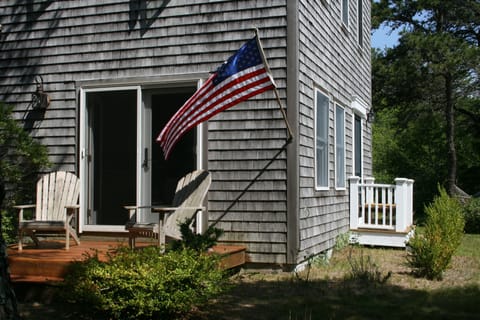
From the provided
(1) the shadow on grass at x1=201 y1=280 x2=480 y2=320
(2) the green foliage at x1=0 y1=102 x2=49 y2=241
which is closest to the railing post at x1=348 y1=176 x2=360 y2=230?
(1) the shadow on grass at x1=201 y1=280 x2=480 y2=320

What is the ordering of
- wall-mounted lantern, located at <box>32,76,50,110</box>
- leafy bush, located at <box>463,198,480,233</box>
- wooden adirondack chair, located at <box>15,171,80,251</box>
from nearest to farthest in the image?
wooden adirondack chair, located at <box>15,171,80,251</box>, wall-mounted lantern, located at <box>32,76,50,110</box>, leafy bush, located at <box>463,198,480,233</box>

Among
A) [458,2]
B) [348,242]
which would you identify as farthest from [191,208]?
[458,2]

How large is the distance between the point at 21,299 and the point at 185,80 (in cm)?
327

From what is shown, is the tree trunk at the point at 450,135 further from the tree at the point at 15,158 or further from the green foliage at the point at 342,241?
the tree at the point at 15,158

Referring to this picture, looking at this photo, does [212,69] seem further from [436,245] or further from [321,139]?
[436,245]

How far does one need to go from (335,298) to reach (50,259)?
9.42 feet

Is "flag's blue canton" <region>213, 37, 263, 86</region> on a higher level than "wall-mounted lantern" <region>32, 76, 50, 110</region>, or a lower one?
higher

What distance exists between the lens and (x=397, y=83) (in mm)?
20438

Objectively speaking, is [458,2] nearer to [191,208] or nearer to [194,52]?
[194,52]

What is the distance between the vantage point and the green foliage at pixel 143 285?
4.55 m

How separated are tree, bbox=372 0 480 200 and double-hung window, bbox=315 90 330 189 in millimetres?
11182

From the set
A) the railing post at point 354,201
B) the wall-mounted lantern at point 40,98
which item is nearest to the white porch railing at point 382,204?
Result: the railing post at point 354,201

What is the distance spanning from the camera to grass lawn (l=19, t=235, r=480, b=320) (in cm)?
524

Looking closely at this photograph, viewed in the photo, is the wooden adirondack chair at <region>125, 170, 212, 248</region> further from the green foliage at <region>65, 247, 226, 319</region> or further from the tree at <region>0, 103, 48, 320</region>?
the tree at <region>0, 103, 48, 320</region>
